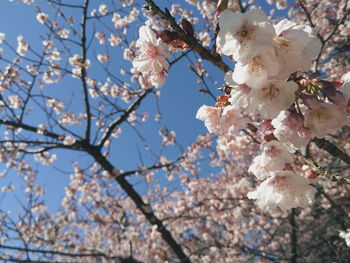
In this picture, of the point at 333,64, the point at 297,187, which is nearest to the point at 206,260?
the point at 333,64

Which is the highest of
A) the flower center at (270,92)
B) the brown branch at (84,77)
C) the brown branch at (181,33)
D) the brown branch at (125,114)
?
the brown branch at (84,77)

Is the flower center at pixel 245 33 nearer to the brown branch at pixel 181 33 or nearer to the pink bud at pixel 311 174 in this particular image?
the brown branch at pixel 181 33

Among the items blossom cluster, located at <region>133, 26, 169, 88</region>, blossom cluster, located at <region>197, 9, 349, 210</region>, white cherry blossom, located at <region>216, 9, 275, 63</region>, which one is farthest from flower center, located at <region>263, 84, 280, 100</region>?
blossom cluster, located at <region>133, 26, 169, 88</region>

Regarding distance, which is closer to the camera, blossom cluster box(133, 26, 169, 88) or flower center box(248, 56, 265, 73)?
flower center box(248, 56, 265, 73)

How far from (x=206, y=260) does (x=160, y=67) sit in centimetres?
838

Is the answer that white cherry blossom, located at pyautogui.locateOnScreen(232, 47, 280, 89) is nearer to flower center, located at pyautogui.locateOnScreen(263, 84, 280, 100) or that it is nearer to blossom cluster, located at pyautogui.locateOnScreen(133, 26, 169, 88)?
flower center, located at pyautogui.locateOnScreen(263, 84, 280, 100)

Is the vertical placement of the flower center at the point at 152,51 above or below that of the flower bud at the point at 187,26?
above

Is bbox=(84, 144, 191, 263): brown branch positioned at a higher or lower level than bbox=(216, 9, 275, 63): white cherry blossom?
higher

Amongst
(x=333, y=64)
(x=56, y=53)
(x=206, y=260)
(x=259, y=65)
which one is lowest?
(x=259, y=65)

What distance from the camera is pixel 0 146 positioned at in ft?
19.5

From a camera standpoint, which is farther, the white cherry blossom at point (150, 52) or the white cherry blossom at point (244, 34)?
the white cherry blossom at point (150, 52)

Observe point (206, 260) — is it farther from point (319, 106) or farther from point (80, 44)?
point (319, 106)

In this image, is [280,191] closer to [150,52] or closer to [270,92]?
[270,92]

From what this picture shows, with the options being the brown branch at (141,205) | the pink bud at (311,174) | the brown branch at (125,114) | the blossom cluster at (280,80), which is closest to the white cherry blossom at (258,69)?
the blossom cluster at (280,80)
